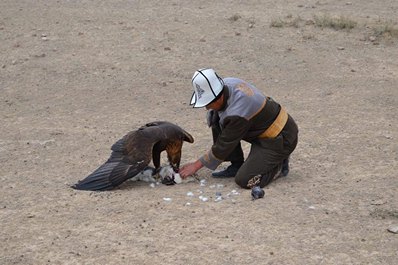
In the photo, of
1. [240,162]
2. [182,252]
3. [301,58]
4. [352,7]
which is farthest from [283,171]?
[352,7]

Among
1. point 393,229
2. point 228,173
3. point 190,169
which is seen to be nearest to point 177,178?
point 190,169

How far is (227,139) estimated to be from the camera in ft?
19.4

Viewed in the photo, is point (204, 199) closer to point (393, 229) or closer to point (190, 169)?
point (190, 169)

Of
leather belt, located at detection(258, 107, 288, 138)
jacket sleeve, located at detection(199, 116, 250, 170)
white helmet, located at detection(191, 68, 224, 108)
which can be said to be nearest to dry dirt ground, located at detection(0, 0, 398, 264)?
jacket sleeve, located at detection(199, 116, 250, 170)

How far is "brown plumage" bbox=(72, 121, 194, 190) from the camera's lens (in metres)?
6.01

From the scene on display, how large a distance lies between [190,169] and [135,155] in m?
0.50

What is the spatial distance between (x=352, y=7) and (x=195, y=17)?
3.10 m

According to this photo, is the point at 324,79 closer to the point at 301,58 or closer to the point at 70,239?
the point at 301,58

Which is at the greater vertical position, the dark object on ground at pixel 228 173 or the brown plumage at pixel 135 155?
the brown plumage at pixel 135 155

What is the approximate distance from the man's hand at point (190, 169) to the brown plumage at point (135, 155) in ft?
0.49

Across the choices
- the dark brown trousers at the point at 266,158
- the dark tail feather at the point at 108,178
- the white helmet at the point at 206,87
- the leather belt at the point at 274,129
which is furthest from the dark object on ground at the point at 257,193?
the dark tail feather at the point at 108,178

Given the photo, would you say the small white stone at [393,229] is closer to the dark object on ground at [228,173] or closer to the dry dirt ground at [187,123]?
the dry dirt ground at [187,123]

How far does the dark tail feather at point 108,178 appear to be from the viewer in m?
6.00

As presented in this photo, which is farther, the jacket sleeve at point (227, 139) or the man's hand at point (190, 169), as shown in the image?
the man's hand at point (190, 169)
